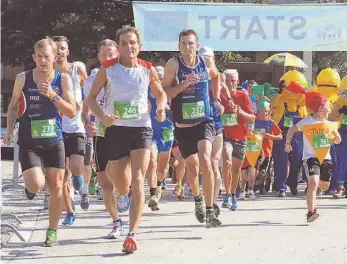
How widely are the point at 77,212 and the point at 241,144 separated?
7.69 feet

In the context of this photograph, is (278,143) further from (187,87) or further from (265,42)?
(187,87)

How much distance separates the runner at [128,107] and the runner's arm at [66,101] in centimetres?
18

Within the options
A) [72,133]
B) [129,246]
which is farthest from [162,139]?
[129,246]

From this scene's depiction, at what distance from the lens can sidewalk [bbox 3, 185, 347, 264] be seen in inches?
271

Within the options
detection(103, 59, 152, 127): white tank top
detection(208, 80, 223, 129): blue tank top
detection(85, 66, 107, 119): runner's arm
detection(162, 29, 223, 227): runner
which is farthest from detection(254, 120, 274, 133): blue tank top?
detection(85, 66, 107, 119): runner's arm

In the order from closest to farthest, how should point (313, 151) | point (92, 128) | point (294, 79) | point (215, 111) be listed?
1. point (92, 128)
2. point (215, 111)
3. point (313, 151)
4. point (294, 79)

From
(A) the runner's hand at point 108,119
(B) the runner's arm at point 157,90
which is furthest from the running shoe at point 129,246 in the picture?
(B) the runner's arm at point 157,90

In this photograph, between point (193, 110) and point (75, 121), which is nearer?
point (193, 110)

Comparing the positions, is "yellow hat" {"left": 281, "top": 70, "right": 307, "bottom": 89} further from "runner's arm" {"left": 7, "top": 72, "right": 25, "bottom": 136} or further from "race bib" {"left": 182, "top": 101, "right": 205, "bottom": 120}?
"runner's arm" {"left": 7, "top": 72, "right": 25, "bottom": 136}

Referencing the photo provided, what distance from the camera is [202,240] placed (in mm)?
7867

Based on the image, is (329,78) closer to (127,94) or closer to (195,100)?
(195,100)

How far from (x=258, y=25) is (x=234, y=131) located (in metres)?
5.54

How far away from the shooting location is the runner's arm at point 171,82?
8.21 meters

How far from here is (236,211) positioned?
10.5 meters
